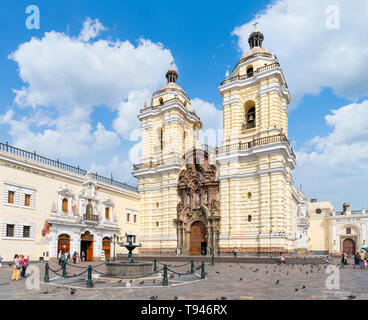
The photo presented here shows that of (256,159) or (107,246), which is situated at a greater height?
(256,159)

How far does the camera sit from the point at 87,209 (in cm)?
3162

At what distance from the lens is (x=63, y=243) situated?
1116 inches

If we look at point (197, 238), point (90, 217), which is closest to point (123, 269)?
point (90, 217)

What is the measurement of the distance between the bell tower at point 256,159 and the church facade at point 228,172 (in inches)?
3.6

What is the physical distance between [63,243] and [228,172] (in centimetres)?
1663

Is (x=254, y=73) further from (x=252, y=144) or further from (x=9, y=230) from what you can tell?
(x=9, y=230)

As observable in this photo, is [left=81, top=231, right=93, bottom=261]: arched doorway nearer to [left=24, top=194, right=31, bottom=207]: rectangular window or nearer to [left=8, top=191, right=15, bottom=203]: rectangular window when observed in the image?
[left=24, top=194, right=31, bottom=207]: rectangular window

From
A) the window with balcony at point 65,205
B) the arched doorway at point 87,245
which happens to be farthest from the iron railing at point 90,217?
the window with balcony at point 65,205

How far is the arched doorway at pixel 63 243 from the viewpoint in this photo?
91.7 feet

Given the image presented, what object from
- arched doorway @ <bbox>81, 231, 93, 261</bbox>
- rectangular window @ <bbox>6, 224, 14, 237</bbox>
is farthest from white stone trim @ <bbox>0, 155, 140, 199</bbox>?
arched doorway @ <bbox>81, 231, 93, 261</bbox>

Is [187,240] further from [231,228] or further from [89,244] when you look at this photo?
[89,244]

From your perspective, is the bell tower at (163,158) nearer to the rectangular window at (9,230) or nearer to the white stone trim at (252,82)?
the white stone trim at (252,82)

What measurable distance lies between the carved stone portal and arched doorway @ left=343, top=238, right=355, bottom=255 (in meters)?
29.4
